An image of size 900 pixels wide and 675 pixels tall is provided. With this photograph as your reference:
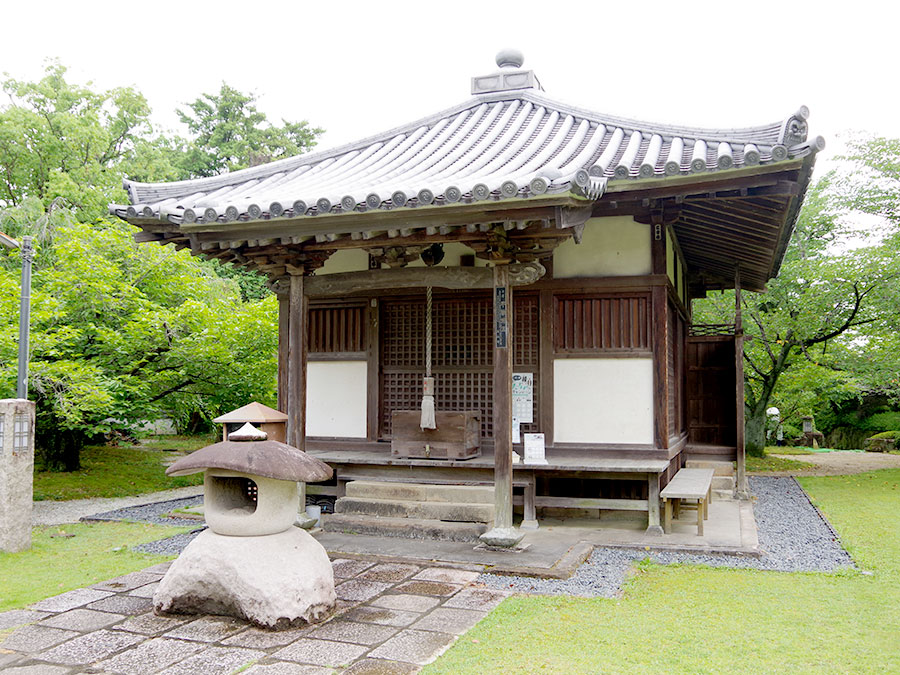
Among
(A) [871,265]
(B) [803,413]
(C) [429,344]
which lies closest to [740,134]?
(C) [429,344]

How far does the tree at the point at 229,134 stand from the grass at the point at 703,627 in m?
26.4

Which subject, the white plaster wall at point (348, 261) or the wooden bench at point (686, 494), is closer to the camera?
the wooden bench at point (686, 494)

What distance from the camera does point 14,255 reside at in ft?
46.0

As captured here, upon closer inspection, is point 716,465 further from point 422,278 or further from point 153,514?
point 153,514

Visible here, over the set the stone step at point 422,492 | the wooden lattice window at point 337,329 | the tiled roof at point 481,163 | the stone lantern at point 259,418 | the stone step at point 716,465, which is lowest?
the stone step at point 716,465

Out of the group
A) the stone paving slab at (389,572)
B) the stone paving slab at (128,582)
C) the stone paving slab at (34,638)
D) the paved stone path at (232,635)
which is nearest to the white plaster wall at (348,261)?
the stone paving slab at (389,572)

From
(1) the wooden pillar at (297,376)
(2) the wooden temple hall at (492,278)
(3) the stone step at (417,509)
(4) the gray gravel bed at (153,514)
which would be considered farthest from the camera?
(4) the gray gravel bed at (153,514)

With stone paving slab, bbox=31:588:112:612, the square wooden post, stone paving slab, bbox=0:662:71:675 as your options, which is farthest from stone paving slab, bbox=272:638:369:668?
the square wooden post

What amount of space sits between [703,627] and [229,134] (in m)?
29.0

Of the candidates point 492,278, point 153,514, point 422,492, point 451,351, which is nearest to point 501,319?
point 492,278

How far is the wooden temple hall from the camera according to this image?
6.83 meters

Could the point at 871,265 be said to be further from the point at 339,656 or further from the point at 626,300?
the point at 339,656

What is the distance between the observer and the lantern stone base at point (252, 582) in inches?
194

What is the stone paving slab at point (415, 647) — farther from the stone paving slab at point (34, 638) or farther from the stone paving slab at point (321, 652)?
the stone paving slab at point (34, 638)
